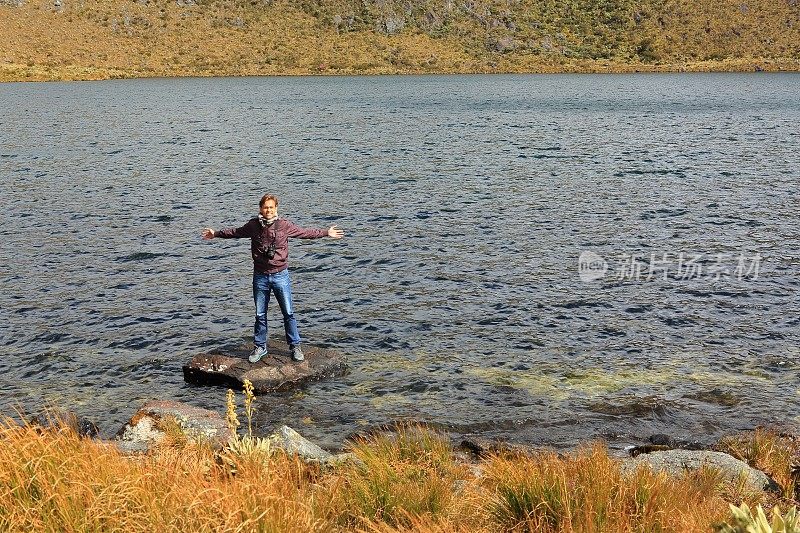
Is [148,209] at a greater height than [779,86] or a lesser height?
lesser

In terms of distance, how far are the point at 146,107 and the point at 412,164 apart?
55.2m

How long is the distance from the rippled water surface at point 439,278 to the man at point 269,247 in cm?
192

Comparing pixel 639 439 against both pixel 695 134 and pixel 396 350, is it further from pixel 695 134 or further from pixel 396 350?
pixel 695 134

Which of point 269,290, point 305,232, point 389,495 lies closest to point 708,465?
point 389,495

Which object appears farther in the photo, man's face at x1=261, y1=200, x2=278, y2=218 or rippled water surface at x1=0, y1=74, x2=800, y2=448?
rippled water surface at x1=0, y1=74, x2=800, y2=448

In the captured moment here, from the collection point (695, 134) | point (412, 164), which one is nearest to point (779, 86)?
point (695, 134)

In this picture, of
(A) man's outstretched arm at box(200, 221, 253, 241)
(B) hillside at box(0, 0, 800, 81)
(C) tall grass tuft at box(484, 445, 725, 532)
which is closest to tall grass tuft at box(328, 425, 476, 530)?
(C) tall grass tuft at box(484, 445, 725, 532)

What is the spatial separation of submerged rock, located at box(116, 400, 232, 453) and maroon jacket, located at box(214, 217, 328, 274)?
11.7 ft

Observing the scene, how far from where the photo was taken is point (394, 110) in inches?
3686

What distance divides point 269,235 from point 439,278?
35.6 feet

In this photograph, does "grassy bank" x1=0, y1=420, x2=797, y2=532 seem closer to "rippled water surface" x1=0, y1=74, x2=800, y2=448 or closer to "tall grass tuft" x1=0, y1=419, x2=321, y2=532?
"tall grass tuft" x1=0, y1=419, x2=321, y2=532

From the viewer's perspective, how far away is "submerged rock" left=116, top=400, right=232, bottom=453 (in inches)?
495

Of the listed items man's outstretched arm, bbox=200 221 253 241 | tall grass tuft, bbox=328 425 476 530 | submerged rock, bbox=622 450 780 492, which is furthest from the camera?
man's outstretched arm, bbox=200 221 253 241

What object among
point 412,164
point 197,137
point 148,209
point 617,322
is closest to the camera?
point 617,322
